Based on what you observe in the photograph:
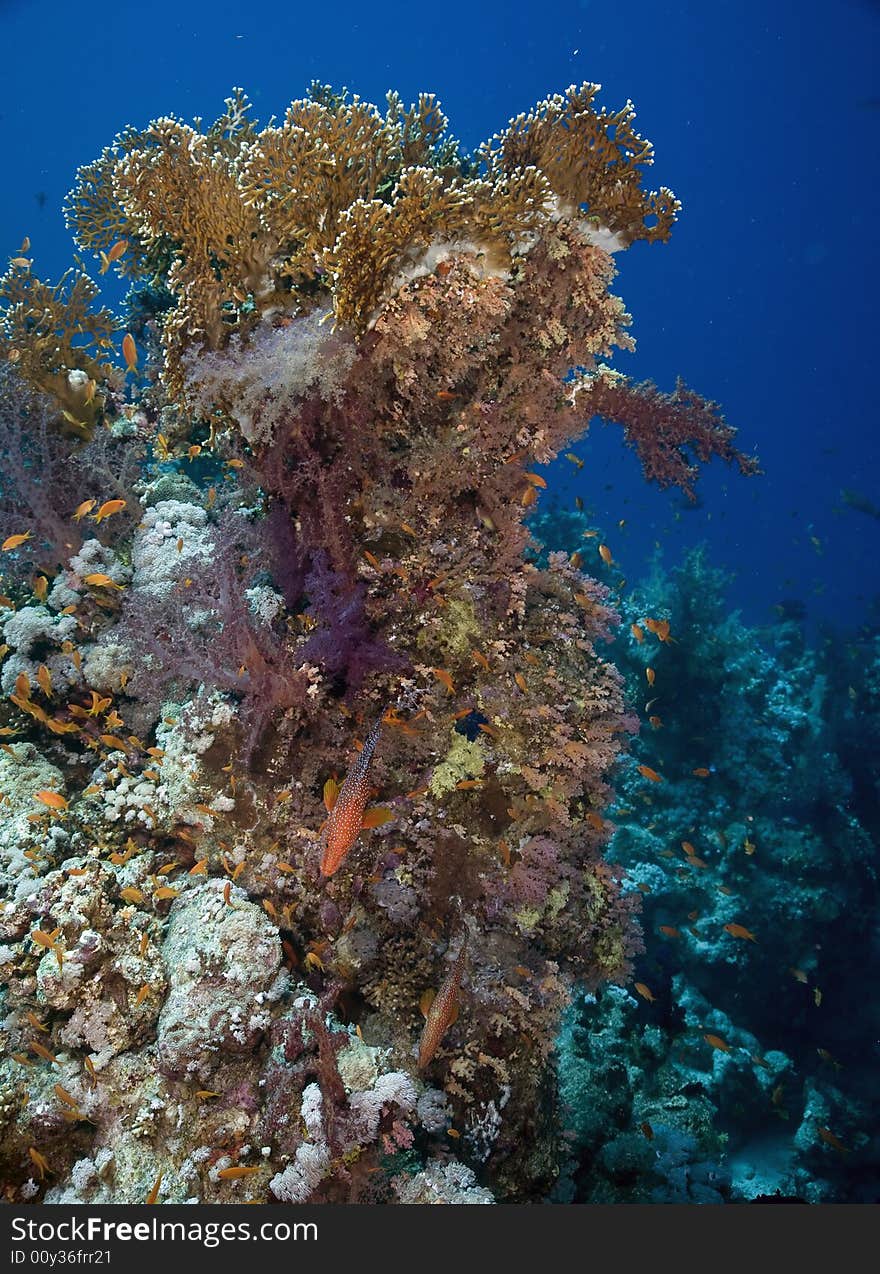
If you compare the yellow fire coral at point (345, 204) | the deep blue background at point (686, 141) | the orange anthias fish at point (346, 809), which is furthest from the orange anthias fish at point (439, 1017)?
the deep blue background at point (686, 141)

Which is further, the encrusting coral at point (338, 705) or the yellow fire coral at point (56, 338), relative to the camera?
the yellow fire coral at point (56, 338)

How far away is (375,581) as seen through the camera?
4855mm

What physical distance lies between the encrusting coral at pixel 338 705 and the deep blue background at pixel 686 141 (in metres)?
81.8

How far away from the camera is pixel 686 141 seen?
338ft

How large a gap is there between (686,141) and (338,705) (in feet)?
438

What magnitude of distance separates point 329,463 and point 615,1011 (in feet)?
23.7

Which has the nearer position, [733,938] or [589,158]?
[589,158]

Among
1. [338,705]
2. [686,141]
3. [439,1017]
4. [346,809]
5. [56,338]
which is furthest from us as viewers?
[686,141]

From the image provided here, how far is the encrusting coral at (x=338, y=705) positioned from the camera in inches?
147

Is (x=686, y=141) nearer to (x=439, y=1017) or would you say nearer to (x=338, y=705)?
(x=338, y=705)

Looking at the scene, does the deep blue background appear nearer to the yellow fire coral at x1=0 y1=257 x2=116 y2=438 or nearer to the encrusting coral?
the yellow fire coral at x1=0 y1=257 x2=116 y2=438

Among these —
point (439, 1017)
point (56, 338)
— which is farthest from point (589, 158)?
point (439, 1017)

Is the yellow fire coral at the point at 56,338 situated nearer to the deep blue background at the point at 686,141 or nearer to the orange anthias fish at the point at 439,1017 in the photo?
the orange anthias fish at the point at 439,1017

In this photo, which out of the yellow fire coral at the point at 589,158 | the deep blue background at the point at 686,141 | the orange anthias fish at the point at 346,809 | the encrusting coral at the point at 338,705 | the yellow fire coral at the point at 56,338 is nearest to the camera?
the orange anthias fish at the point at 346,809
